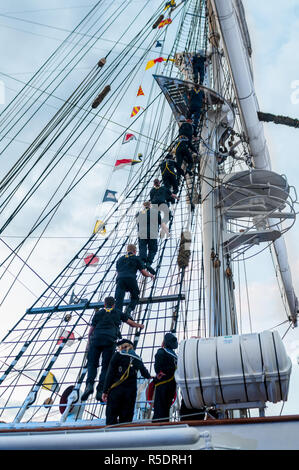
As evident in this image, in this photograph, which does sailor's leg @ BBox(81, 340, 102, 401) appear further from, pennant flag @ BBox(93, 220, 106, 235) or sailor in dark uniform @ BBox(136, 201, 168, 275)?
pennant flag @ BBox(93, 220, 106, 235)

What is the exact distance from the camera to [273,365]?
249cm

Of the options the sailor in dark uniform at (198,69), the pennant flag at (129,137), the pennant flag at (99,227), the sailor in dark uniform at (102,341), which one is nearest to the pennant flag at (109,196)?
the pennant flag at (99,227)

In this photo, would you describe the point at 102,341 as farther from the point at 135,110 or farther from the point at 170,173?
the point at 135,110

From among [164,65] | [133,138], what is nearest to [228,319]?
[133,138]

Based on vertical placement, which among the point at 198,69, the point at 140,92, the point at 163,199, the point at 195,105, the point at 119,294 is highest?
the point at 198,69

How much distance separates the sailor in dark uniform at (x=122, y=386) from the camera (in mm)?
2902

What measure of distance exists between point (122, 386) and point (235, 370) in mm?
871

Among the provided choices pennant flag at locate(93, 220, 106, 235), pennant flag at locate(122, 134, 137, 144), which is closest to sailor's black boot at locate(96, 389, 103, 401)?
pennant flag at locate(93, 220, 106, 235)

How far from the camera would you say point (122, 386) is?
2965 millimetres

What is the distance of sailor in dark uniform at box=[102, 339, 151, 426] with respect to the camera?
114 inches

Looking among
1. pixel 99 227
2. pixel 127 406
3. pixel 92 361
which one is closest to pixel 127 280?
pixel 92 361

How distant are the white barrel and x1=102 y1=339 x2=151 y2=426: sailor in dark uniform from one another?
0.50 meters
